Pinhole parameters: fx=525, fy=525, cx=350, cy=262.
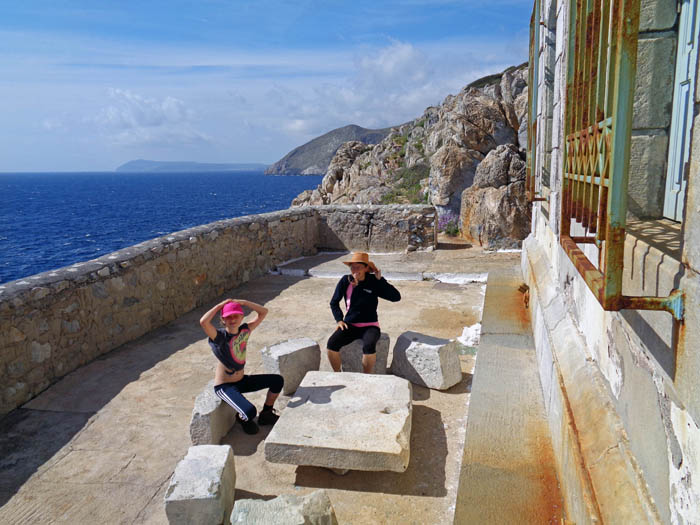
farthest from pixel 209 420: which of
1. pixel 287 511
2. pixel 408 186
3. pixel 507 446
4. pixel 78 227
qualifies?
pixel 78 227

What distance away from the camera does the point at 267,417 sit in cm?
411

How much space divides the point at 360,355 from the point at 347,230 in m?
6.47

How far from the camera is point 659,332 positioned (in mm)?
1518

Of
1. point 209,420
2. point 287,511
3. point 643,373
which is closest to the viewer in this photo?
point 643,373

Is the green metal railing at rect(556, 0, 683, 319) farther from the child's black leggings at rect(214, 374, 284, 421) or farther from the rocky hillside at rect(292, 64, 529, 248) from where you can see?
the rocky hillside at rect(292, 64, 529, 248)

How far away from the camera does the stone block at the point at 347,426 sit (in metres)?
3.25

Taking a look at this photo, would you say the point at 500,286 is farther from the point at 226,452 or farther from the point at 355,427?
the point at 226,452

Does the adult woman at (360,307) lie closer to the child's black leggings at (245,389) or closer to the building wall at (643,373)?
the child's black leggings at (245,389)

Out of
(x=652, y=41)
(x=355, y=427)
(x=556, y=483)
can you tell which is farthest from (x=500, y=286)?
(x=652, y=41)

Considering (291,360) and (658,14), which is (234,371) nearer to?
(291,360)

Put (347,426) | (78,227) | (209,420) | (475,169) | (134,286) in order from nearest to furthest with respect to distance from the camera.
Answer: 1. (347,426)
2. (209,420)
3. (134,286)
4. (475,169)
5. (78,227)

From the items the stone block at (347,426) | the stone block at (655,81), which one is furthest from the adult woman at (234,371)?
the stone block at (655,81)

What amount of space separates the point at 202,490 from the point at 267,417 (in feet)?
4.02

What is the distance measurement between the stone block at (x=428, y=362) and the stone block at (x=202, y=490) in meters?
1.94
